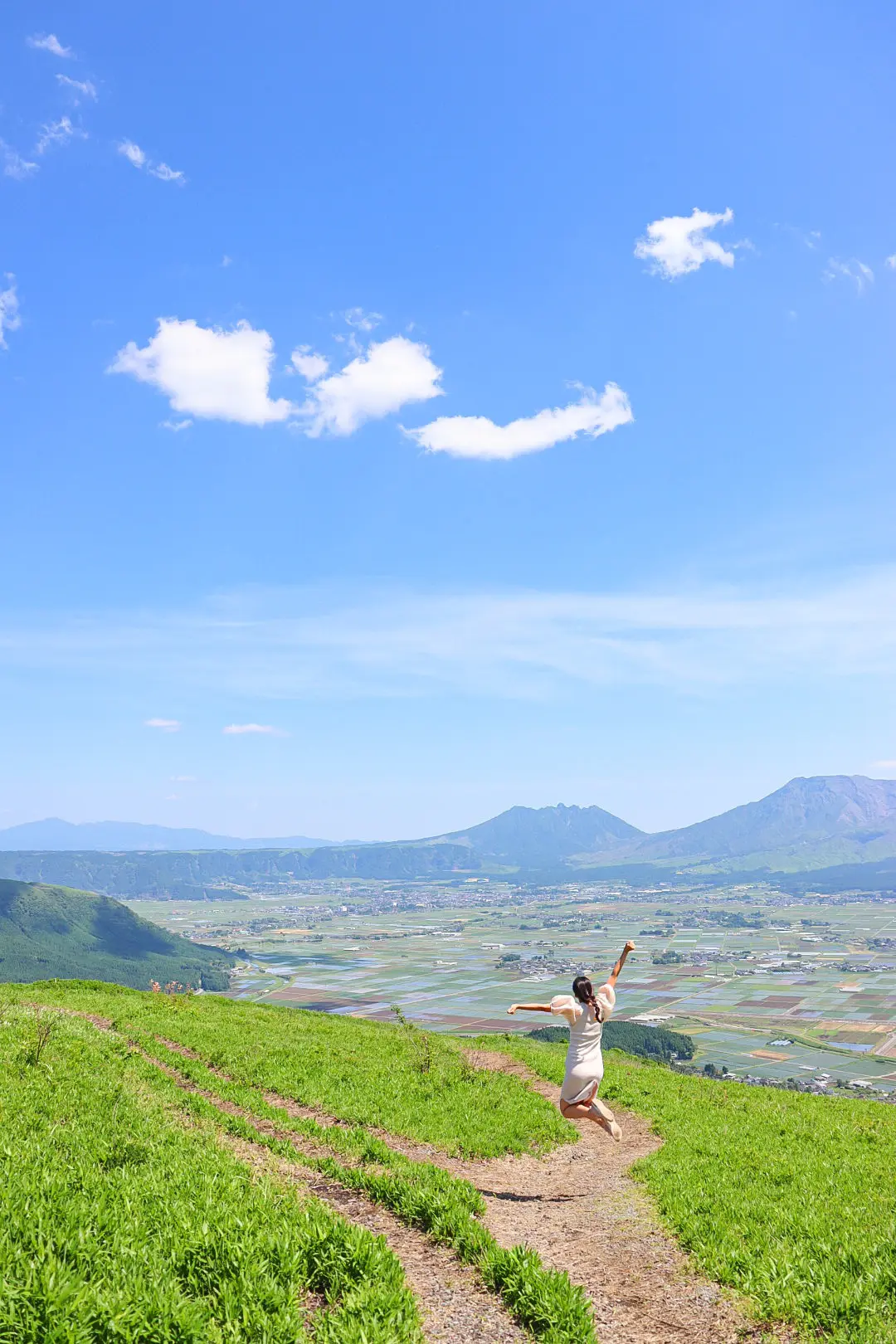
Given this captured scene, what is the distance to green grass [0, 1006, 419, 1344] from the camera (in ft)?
22.4

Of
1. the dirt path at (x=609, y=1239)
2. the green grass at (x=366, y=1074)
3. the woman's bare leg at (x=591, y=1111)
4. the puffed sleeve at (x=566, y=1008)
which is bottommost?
the green grass at (x=366, y=1074)

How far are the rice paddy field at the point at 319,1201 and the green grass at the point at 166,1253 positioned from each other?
28 mm

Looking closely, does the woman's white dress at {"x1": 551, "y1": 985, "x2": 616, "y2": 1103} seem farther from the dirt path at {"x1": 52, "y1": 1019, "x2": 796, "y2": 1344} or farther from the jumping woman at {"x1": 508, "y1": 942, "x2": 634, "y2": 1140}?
the dirt path at {"x1": 52, "y1": 1019, "x2": 796, "y2": 1344}

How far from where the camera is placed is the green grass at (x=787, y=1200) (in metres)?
8.79

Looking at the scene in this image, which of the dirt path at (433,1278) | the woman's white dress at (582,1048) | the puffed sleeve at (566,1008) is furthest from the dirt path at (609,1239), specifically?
the puffed sleeve at (566,1008)

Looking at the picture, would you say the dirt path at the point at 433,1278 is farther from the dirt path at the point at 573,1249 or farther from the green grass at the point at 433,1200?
the green grass at the point at 433,1200

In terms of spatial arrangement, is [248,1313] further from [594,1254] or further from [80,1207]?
[594,1254]

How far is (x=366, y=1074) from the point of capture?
2247cm

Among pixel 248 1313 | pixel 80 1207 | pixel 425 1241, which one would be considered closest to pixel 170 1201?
pixel 80 1207

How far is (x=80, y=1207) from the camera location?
8.89 m

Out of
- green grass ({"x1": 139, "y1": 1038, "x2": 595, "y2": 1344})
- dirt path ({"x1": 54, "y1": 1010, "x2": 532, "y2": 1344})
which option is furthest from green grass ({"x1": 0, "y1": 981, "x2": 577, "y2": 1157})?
dirt path ({"x1": 54, "y1": 1010, "x2": 532, "y2": 1344})

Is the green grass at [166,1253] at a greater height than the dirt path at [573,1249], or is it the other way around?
the green grass at [166,1253]

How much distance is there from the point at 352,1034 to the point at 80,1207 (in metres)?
26.6

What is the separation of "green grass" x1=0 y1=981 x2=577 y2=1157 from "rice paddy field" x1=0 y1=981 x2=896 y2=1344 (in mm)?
107
